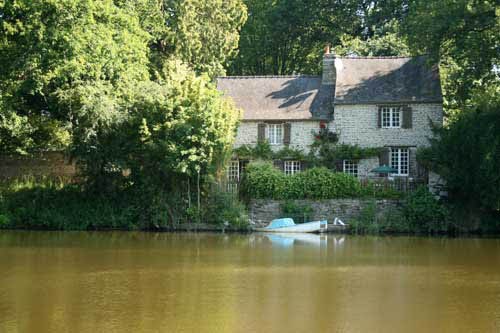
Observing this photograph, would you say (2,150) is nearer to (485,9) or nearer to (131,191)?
(131,191)

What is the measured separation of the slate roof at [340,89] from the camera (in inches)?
1497

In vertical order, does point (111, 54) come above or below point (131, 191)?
above

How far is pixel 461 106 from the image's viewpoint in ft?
129

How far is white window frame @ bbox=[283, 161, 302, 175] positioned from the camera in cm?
3838

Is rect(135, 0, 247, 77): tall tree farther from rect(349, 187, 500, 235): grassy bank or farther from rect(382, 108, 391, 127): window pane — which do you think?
rect(349, 187, 500, 235): grassy bank

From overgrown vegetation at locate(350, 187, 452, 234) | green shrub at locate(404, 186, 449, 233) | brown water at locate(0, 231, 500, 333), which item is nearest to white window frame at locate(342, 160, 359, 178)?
overgrown vegetation at locate(350, 187, 452, 234)

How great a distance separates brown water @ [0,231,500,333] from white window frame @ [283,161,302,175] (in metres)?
8.73

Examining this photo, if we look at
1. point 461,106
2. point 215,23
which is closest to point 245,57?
point 215,23

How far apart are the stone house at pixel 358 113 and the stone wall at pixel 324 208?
2792mm

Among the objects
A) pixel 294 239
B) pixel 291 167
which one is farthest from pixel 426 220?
pixel 291 167

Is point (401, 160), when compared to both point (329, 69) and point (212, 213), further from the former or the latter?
point (212, 213)

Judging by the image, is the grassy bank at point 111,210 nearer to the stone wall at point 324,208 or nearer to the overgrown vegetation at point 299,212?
the stone wall at point 324,208

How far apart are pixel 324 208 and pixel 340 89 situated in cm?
737

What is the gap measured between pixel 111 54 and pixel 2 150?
26.2 feet
